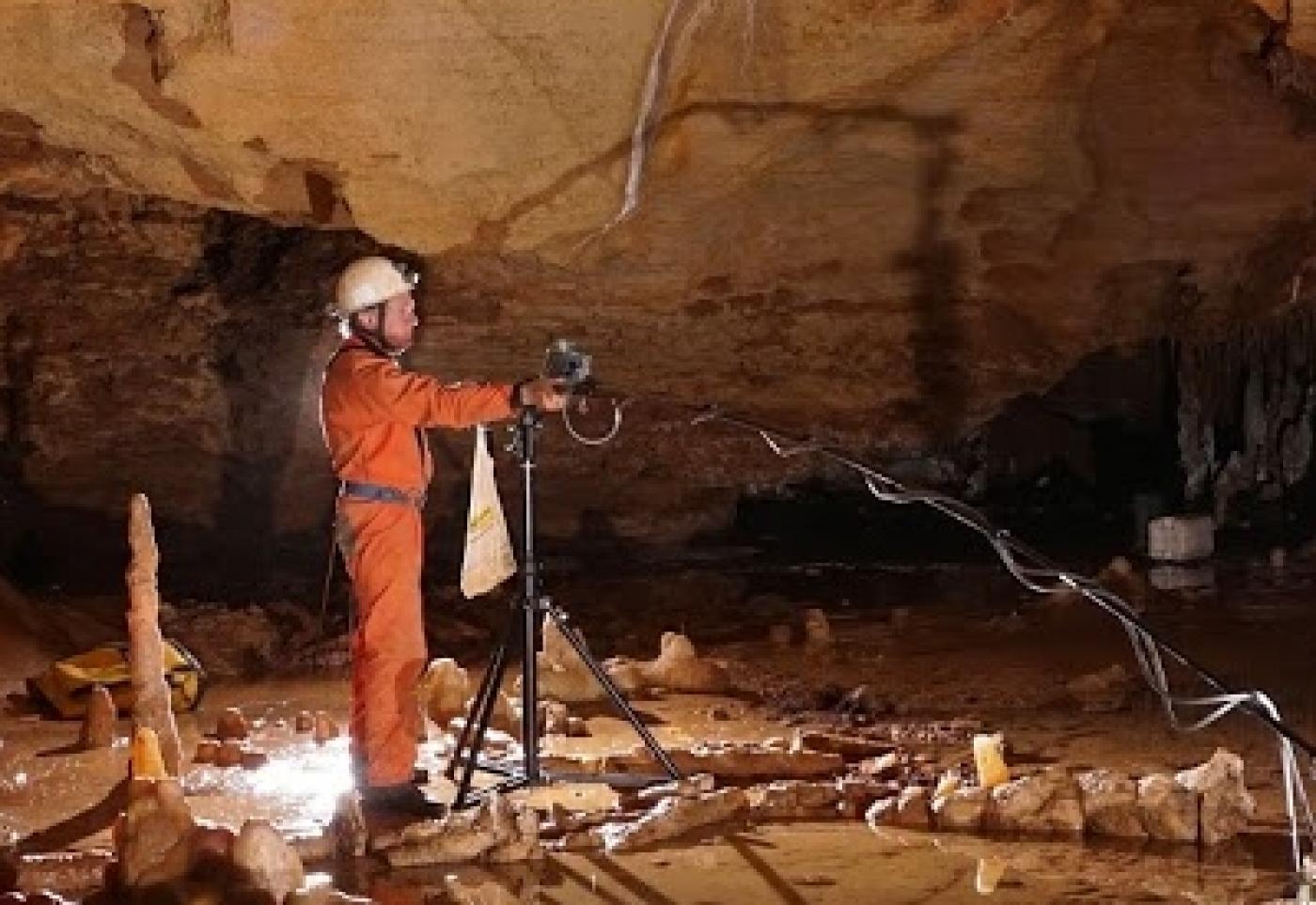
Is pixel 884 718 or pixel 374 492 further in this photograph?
pixel 884 718

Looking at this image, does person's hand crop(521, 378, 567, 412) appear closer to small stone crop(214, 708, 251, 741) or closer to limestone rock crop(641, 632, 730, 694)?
small stone crop(214, 708, 251, 741)

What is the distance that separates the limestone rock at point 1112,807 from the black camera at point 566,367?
1934 millimetres

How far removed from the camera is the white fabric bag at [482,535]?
601 centimetres

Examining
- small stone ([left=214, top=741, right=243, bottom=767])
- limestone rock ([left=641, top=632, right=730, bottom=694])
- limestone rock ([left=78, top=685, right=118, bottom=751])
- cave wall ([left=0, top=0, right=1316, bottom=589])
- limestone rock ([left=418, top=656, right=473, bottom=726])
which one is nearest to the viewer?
small stone ([left=214, top=741, right=243, bottom=767])

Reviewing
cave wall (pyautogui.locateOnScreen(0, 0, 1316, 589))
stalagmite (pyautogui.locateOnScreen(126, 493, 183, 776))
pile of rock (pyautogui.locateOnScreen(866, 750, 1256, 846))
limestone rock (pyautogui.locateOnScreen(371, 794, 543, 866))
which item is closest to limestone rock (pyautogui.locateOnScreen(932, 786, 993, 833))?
pile of rock (pyautogui.locateOnScreen(866, 750, 1256, 846))

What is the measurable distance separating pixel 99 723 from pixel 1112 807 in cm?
366

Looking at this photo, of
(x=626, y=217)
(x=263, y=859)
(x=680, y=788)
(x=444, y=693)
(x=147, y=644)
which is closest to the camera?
(x=263, y=859)

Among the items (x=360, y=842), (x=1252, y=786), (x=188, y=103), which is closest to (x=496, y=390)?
(x=360, y=842)

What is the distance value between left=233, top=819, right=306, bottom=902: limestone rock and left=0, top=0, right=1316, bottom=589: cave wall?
13.1 ft

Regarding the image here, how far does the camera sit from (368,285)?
5.85 meters

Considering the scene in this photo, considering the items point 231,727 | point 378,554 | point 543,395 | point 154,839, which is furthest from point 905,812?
point 231,727

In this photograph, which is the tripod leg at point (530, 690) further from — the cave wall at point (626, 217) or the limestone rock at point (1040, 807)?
the cave wall at point (626, 217)

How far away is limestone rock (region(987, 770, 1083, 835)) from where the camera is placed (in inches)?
216

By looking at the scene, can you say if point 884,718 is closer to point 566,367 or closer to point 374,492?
point 374,492
